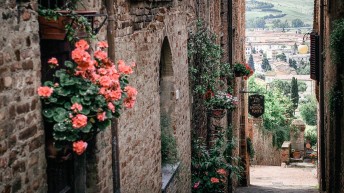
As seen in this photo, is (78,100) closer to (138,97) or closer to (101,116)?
A: (101,116)

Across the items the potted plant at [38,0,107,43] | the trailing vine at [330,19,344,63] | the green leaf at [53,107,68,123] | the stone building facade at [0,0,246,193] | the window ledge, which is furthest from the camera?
the trailing vine at [330,19,344,63]

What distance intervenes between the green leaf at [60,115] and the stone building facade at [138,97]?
0.48ft

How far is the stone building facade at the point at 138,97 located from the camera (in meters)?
3.36

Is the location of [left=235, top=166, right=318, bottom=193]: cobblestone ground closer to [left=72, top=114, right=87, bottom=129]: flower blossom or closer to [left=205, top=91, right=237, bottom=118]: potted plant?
[left=205, top=91, right=237, bottom=118]: potted plant

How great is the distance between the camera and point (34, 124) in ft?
12.1

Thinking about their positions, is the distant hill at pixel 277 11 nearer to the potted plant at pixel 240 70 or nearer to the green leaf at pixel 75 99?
the potted plant at pixel 240 70

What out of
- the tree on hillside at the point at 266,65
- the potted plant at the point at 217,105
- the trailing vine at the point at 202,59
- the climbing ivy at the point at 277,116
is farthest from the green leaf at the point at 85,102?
the tree on hillside at the point at 266,65

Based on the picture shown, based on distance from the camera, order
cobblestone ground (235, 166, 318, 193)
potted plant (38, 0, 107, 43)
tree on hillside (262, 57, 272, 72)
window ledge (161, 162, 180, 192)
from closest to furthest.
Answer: potted plant (38, 0, 107, 43) < window ledge (161, 162, 180, 192) < cobblestone ground (235, 166, 318, 193) < tree on hillside (262, 57, 272, 72)

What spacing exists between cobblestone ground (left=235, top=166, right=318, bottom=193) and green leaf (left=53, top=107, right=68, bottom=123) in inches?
555

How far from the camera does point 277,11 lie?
15525cm

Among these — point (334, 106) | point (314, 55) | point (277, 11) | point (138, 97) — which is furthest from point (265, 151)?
point (277, 11)

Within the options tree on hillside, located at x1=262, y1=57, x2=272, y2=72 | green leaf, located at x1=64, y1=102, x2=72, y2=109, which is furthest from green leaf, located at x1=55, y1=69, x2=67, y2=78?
tree on hillside, located at x1=262, y1=57, x2=272, y2=72

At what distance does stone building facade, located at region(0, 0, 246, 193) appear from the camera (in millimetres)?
3359

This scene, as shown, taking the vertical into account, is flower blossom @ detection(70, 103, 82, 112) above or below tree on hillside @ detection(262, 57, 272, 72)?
below
